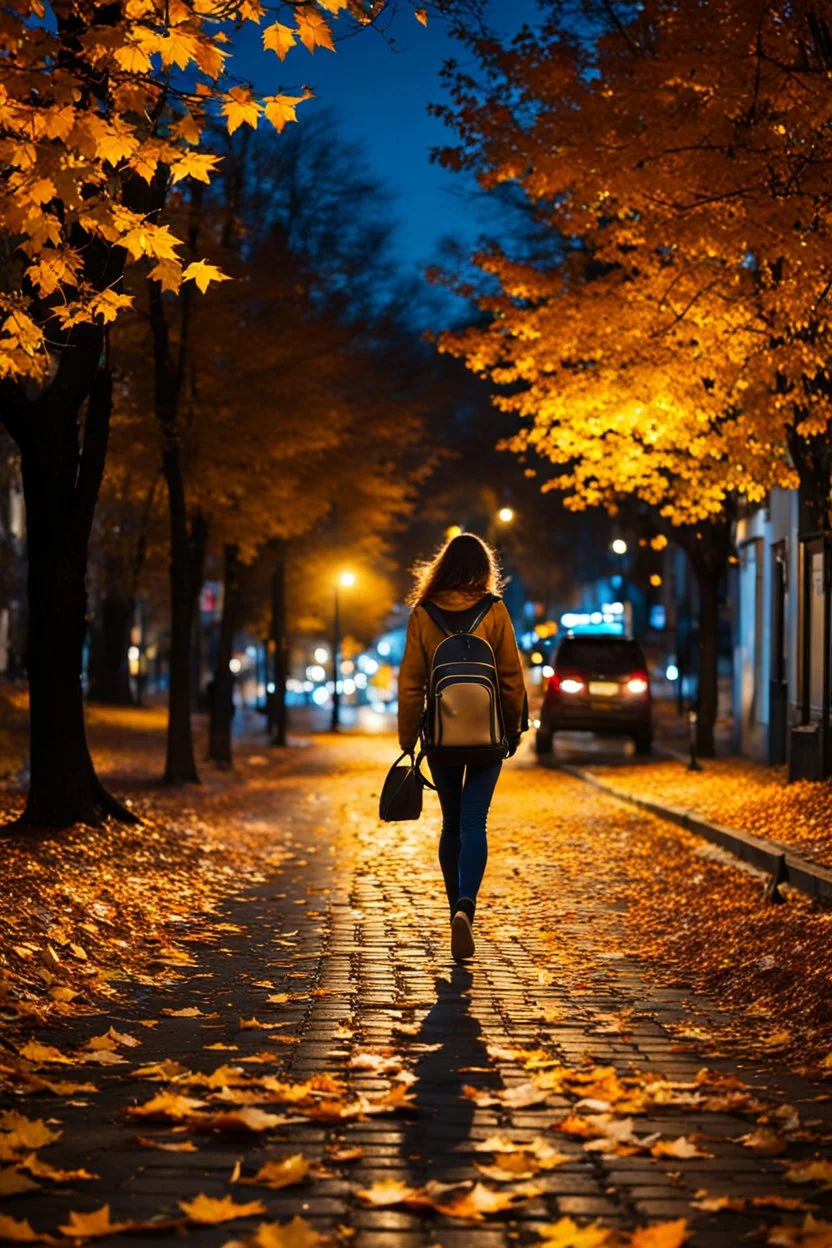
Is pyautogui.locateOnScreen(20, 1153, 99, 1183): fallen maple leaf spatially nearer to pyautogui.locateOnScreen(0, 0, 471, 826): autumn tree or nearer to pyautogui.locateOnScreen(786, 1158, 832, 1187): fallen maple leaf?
pyautogui.locateOnScreen(786, 1158, 832, 1187): fallen maple leaf

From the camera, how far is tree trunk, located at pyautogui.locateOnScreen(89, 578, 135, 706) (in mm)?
50781

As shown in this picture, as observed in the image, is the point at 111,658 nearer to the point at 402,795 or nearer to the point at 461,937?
the point at 402,795

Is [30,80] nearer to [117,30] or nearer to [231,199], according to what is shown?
[117,30]

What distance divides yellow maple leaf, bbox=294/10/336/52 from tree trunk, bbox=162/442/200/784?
13589mm

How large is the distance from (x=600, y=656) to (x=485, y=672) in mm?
21692

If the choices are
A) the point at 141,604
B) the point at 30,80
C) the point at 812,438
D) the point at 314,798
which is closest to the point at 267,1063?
the point at 30,80

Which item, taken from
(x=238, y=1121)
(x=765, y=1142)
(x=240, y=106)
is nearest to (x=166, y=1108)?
(x=238, y=1121)

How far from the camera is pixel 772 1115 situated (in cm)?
645

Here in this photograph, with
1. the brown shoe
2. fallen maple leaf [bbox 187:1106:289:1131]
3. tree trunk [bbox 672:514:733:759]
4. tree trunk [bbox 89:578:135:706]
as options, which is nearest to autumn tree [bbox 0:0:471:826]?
the brown shoe

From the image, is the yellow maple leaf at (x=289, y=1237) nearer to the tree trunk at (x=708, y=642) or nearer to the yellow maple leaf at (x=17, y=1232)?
the yellow maple leaf at (x=17, y=1232)

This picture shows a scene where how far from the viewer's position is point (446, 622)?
365 inches

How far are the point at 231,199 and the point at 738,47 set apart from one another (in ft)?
49.2

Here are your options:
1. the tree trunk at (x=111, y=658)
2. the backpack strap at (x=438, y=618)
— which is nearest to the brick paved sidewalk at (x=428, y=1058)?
the backpack strap at (x=438, y=618)

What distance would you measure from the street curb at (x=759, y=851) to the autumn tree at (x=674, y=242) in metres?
2.97
